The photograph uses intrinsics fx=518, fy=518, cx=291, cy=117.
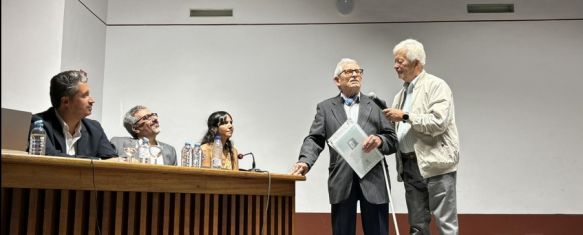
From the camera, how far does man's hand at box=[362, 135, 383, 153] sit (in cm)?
249

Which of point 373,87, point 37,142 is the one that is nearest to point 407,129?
point 37,142

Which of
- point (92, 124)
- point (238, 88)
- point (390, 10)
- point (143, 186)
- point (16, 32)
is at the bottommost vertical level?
point (143, 186)

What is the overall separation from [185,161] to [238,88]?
2.06 meters

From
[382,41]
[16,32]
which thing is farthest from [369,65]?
[16,32]

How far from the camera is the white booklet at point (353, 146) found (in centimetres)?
249

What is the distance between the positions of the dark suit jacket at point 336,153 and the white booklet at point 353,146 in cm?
5

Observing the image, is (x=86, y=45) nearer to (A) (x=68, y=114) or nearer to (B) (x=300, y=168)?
(A) (x=68, y=114)

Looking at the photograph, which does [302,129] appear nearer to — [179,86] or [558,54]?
[179,86]

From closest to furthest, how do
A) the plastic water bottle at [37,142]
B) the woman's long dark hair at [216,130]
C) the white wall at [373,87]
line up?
the plastic water bottle at [37,142] → the woman's long dark hair at [216,130] → the white wall at [373,87]

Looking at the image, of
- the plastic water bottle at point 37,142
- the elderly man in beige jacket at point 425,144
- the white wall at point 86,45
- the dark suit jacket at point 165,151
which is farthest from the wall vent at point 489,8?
the plastic water bottle at point 37,142

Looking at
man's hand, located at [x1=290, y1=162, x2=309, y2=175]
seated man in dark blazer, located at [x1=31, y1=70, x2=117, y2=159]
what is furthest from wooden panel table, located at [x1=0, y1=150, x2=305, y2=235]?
seated man in dark blazer, located at [x1=31, y1=70, x2=117, y2=159]

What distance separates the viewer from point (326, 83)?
4375 mm

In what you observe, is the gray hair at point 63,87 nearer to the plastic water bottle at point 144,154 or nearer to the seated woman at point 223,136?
the plastic water bottle at point 144,154

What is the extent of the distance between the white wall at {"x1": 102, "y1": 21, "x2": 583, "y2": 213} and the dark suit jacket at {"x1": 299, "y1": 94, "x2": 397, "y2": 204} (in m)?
1.60
